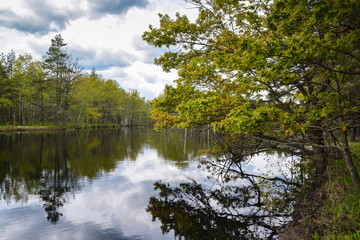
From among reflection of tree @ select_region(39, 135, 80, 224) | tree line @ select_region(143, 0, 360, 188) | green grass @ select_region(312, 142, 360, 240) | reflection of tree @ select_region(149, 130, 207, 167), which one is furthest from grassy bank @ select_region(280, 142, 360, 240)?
reflection of tree @ select_region(39, 135, 80, 224)

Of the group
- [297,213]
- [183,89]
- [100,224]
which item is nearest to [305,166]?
[297,213]

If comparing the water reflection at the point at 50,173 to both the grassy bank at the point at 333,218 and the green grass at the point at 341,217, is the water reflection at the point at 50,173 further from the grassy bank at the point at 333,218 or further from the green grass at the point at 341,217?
the green grass at the point at 341,217

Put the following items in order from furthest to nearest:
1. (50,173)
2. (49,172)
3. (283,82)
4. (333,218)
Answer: (49,172), (50,173), (283,82), (333,218)

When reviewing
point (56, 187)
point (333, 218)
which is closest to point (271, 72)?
point (333, 218)

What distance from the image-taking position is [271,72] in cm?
515

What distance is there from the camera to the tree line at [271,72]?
16.6 feet

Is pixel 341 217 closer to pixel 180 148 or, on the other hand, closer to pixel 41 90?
pixel 180 148

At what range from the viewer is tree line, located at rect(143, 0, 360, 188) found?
16.6 feet

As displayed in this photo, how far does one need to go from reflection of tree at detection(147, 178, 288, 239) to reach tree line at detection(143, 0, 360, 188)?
2.86 metres

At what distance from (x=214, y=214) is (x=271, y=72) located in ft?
18.5

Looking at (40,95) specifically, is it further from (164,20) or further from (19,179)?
(164,20)

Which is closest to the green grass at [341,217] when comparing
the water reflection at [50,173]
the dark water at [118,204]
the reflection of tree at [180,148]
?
the dark water at [118,204]

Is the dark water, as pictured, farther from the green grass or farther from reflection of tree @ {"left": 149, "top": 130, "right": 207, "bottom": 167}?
reflection of tree @ {"left": 149, "top": 130, "right": 207, "bottom": 167}

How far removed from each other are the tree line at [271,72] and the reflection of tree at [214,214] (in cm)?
286
